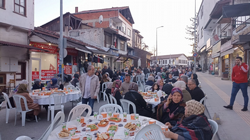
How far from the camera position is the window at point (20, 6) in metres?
10.9

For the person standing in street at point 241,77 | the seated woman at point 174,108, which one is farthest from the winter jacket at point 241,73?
the seated woman at point 174,108

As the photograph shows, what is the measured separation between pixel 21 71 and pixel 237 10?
1327cm

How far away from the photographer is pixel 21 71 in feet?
38.1

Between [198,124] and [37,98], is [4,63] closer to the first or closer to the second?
[37,98]

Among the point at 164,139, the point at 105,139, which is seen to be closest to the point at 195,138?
the point at 164,139

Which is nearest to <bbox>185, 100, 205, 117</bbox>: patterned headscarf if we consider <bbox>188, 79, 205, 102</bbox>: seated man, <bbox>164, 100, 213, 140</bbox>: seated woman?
<bbox>164, 100, 213, 140</bbox>: seated woman

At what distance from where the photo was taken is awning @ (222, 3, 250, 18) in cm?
777

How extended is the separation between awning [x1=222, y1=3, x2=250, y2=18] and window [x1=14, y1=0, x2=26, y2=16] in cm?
1220

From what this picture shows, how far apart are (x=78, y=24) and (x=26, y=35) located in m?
11.3

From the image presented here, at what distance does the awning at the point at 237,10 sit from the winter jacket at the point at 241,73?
3.31 meters

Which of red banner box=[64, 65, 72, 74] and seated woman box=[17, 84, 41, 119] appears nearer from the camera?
seated woman box=[17, 84, 41, 119]

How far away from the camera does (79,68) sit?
17.0m

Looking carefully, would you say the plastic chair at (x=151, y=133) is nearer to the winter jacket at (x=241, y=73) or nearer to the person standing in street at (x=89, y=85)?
the person standing in street at (x=89, y=85)

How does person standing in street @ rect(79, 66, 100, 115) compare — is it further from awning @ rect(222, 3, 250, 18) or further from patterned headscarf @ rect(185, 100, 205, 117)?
awning @ rect(222, 3, 250, 18)
